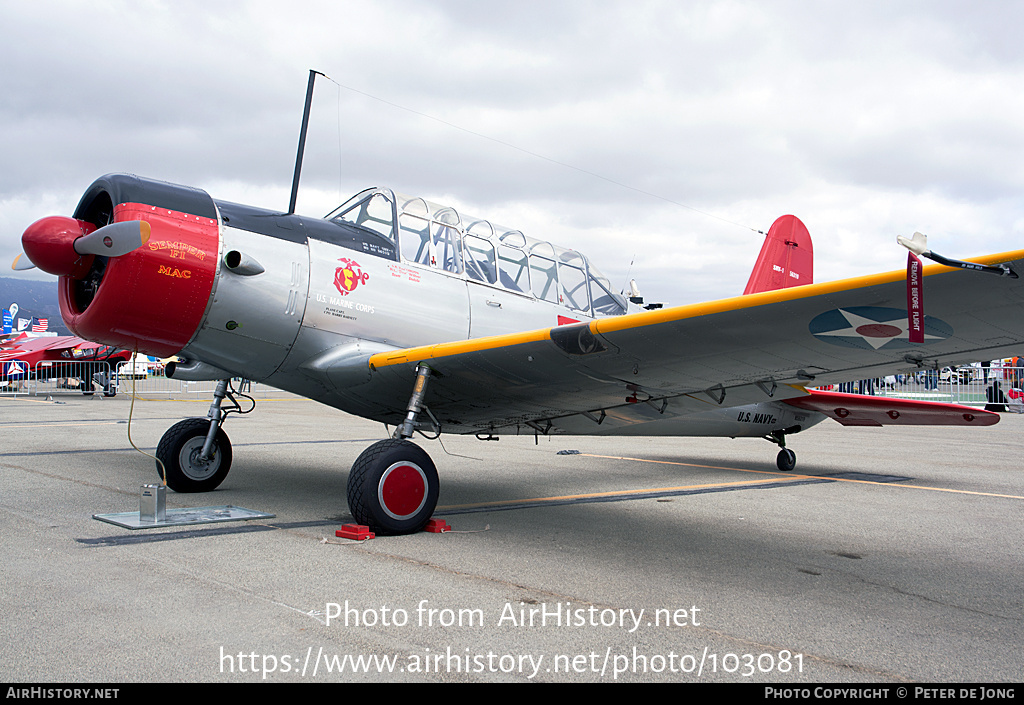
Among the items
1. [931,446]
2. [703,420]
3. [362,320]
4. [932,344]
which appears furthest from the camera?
[931,446]

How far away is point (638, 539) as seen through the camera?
184 inches

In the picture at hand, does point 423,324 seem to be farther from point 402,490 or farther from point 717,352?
point 717,352

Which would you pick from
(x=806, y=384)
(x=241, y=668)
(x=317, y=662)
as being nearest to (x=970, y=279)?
(x=806, y=384)

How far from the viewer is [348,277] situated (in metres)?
5.43

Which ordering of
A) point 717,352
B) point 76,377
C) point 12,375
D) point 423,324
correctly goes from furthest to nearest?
point 12,375
point 76,377
point 423,324
point 717,352

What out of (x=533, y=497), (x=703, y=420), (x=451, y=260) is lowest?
(x=533, y=497)

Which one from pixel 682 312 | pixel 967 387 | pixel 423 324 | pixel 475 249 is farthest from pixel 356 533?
pixel 967 387

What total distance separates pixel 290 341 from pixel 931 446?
40.4 feet

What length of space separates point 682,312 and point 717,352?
0.46m

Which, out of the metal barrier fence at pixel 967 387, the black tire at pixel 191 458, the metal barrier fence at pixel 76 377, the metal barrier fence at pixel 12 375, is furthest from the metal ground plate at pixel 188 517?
the metal barrier fence at pixel 12 375

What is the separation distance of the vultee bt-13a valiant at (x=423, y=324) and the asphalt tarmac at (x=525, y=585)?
2.42 ft

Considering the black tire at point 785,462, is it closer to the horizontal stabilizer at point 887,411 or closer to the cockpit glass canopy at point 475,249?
the horizontal stabilizer at point 887,411

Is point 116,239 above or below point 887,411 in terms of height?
above
